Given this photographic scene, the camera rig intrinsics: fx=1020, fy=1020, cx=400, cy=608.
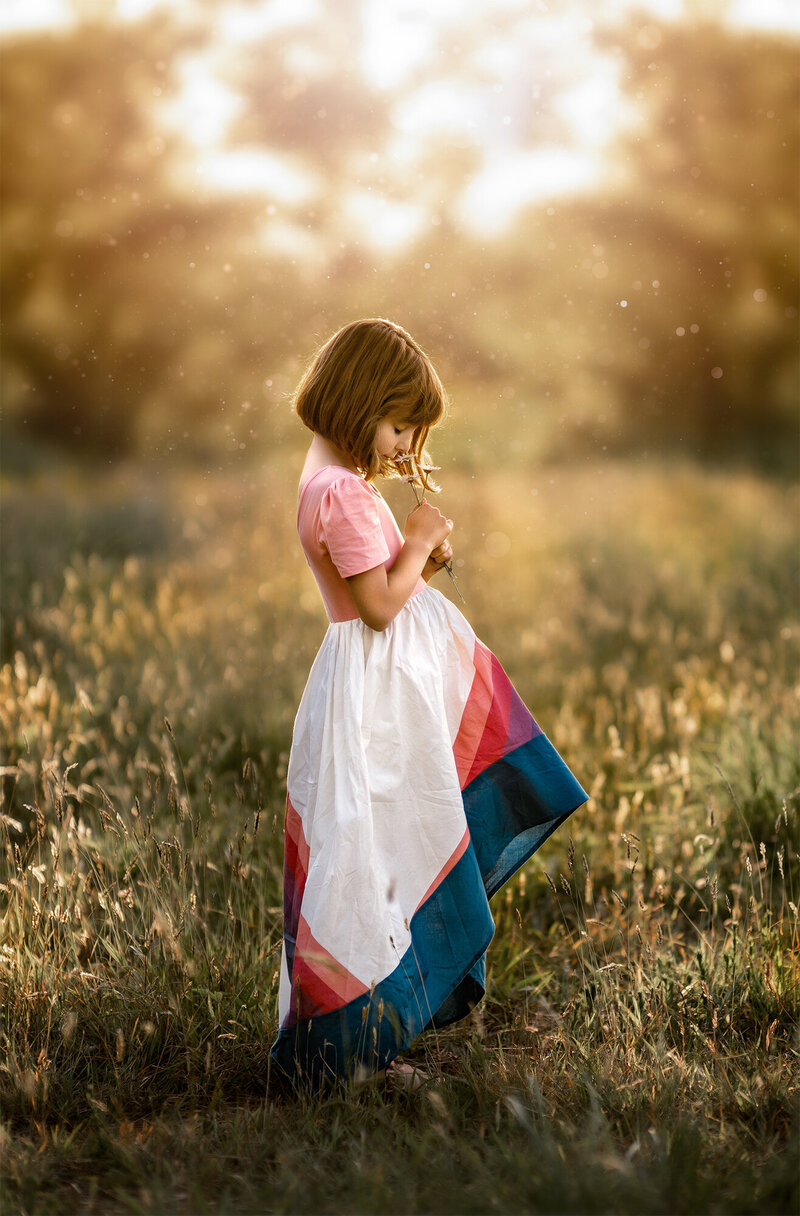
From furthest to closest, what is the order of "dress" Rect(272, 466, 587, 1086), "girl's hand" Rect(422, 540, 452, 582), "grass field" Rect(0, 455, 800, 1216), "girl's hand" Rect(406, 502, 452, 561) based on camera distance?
"girl's hand" Rect(422, 540, 452, 582) → "girl's hand" Rect(406, 502, 452, 561) → "dress" Rect(272, 466, 587, 1086) → "grass field" Rect(0, 455, 800, 1216)

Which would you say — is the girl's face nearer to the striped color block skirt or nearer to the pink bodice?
the pink bodice

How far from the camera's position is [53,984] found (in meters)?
2.45

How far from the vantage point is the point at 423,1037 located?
2553 millimetres

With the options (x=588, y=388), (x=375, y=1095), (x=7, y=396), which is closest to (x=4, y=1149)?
(x=375, y=1095)

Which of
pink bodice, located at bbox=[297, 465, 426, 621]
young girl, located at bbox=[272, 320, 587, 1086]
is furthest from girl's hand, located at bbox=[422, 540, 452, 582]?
pink bodice, located at bbox=[297, 465, 426, 621]

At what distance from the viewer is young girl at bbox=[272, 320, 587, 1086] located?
211cm

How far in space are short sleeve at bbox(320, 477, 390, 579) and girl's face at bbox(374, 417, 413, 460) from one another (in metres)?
0.16

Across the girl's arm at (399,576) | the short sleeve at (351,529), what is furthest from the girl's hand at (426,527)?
the short sleeve at (351,529)

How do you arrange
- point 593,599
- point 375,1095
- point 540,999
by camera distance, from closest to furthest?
point 375,1095
point 540,999
point 593,599

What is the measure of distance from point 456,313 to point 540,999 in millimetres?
15940

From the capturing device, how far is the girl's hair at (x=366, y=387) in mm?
2258

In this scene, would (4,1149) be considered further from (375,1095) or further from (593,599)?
(593,599)

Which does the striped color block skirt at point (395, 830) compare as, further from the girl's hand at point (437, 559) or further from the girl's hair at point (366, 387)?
the girl's hair at point (366, 387)

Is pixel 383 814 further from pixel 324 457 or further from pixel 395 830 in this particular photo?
pixel 324 457
